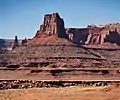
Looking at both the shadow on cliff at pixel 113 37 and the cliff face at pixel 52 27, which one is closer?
the cliff face at pixel 52 27

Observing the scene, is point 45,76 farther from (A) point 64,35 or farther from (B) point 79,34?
(B) point 79,34

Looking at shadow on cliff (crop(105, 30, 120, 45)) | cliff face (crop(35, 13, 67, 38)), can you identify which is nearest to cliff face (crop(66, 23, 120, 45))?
shadow on cliff (crop(105, 30, 120, 45))

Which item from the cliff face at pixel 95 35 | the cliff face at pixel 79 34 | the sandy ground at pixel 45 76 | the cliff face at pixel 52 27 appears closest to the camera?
the sandy ground at pixel 45 76

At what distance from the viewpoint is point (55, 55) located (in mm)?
118688

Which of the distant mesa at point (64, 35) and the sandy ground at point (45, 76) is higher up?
the distant mesa at point (64, 35)

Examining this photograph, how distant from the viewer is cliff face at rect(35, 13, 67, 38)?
13362 cm

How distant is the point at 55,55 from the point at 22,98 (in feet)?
243

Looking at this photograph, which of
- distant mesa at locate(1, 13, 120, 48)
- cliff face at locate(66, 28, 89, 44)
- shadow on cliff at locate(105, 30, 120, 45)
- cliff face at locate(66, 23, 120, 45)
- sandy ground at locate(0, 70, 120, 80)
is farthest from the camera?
cliff face at locate(66, 28, 89, 44)

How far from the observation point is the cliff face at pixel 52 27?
13362cm

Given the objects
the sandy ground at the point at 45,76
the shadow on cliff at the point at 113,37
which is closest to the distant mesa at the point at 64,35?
the shadow on cliff at the point at 113,37

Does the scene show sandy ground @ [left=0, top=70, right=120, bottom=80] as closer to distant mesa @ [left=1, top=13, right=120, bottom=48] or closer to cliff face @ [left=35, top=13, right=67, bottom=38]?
distant mesa @ [left=1, top=13, right=120, bottom=48]

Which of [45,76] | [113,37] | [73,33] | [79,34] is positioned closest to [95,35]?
[79,34]

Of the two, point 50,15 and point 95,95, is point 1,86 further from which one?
point 50,15

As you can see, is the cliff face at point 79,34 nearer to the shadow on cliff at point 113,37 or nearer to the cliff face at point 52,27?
the shadow on cliff at point 113,37
